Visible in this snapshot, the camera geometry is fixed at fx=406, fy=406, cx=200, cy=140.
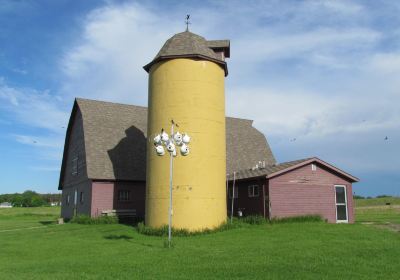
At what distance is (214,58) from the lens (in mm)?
24047

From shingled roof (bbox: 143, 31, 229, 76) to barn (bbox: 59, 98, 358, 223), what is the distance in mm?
7967

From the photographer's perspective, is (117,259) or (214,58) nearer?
(117,259)

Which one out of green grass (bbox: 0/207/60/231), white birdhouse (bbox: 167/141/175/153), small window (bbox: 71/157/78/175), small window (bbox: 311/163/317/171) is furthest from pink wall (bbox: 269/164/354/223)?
green grass (bbox: 0/207/60/231)

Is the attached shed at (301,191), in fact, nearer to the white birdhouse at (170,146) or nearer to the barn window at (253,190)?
the barn window at (253,190)

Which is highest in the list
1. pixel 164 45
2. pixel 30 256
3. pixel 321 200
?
pixel 164 45

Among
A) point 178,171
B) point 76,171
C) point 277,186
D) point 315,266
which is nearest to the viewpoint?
point 315,266

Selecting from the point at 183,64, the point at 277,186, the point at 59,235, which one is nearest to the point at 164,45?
the point at 183,64

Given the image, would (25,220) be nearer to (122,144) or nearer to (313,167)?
(122,144)

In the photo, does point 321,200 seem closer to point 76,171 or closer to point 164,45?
point 164,45

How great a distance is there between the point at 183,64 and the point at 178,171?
616 cm

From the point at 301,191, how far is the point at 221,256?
13.0 m

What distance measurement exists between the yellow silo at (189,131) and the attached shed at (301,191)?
3290mm

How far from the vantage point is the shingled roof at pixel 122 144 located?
108 ft

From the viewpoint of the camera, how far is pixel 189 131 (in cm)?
2241
